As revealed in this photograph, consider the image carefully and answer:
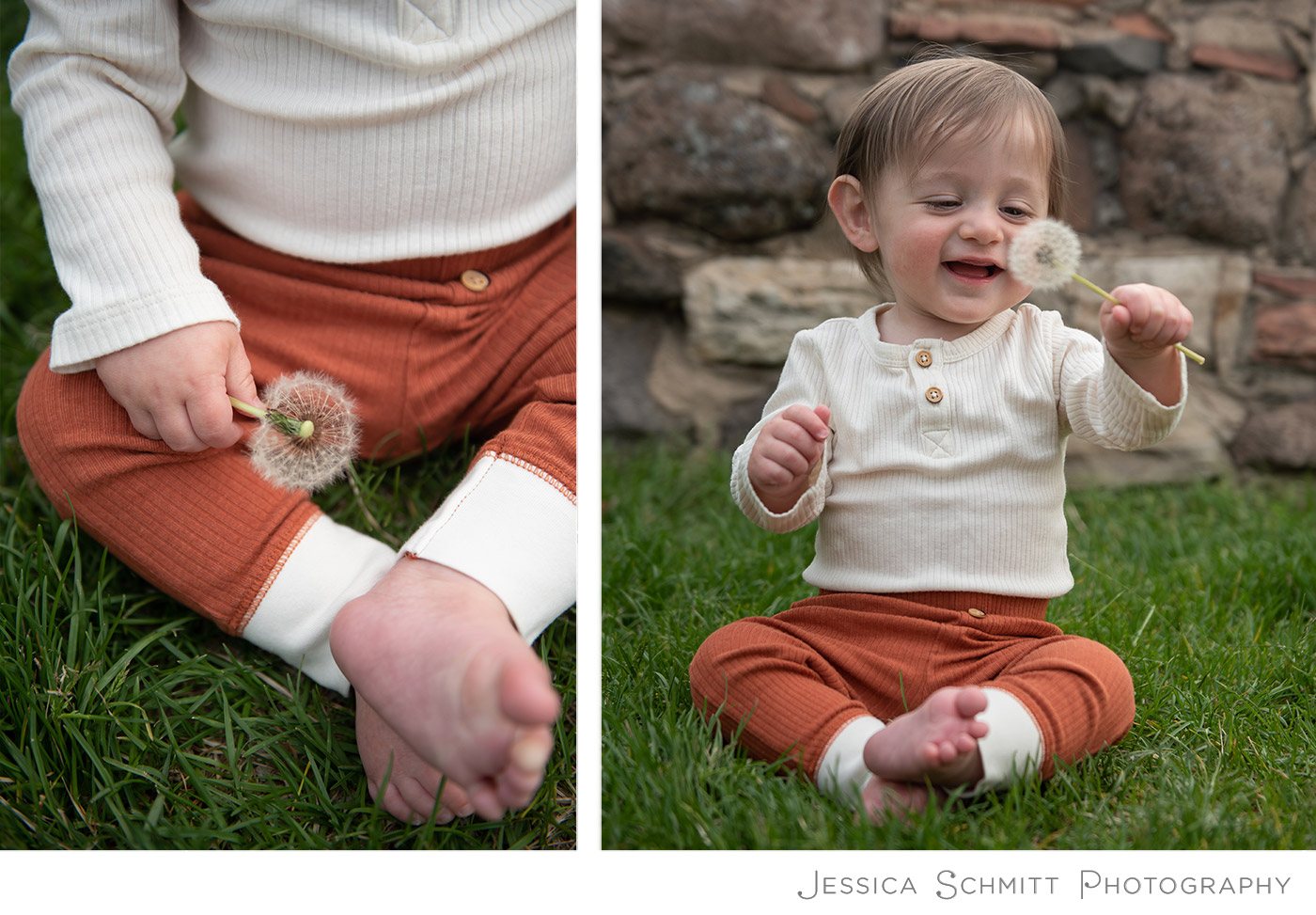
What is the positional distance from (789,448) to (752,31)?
1.07 meters

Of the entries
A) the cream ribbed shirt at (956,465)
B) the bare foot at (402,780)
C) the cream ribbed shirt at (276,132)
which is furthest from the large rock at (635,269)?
the bare foot at (402,780)

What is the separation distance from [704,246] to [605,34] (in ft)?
1.29

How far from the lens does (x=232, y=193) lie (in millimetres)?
1197

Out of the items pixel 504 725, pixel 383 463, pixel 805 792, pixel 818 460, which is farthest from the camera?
pixel 383 463

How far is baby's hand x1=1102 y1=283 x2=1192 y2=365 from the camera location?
894mm

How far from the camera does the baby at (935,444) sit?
0.97 meters

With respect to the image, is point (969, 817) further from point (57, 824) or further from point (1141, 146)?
point (1141, 146)

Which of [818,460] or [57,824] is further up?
[818,460]

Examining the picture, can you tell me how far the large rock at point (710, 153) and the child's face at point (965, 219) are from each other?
2.42 feet

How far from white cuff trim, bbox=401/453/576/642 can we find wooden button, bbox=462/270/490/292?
24cm

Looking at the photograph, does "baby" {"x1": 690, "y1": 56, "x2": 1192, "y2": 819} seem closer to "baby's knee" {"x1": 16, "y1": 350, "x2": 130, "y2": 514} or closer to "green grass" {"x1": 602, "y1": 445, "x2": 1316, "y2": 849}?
"green grass" {"x1": 602, "y1": 445, "x2": 1316, "y2": 849}

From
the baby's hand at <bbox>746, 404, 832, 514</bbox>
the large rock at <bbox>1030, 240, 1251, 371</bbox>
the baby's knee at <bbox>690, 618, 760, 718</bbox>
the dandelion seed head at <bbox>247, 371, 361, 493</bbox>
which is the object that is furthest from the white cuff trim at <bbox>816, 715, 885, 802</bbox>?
the large rock at <bbox>1030, 240, 1251, 371</bbox>

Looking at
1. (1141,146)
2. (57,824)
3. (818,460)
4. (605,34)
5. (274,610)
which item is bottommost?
(57,824)

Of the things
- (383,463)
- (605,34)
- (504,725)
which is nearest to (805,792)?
(504,725)
